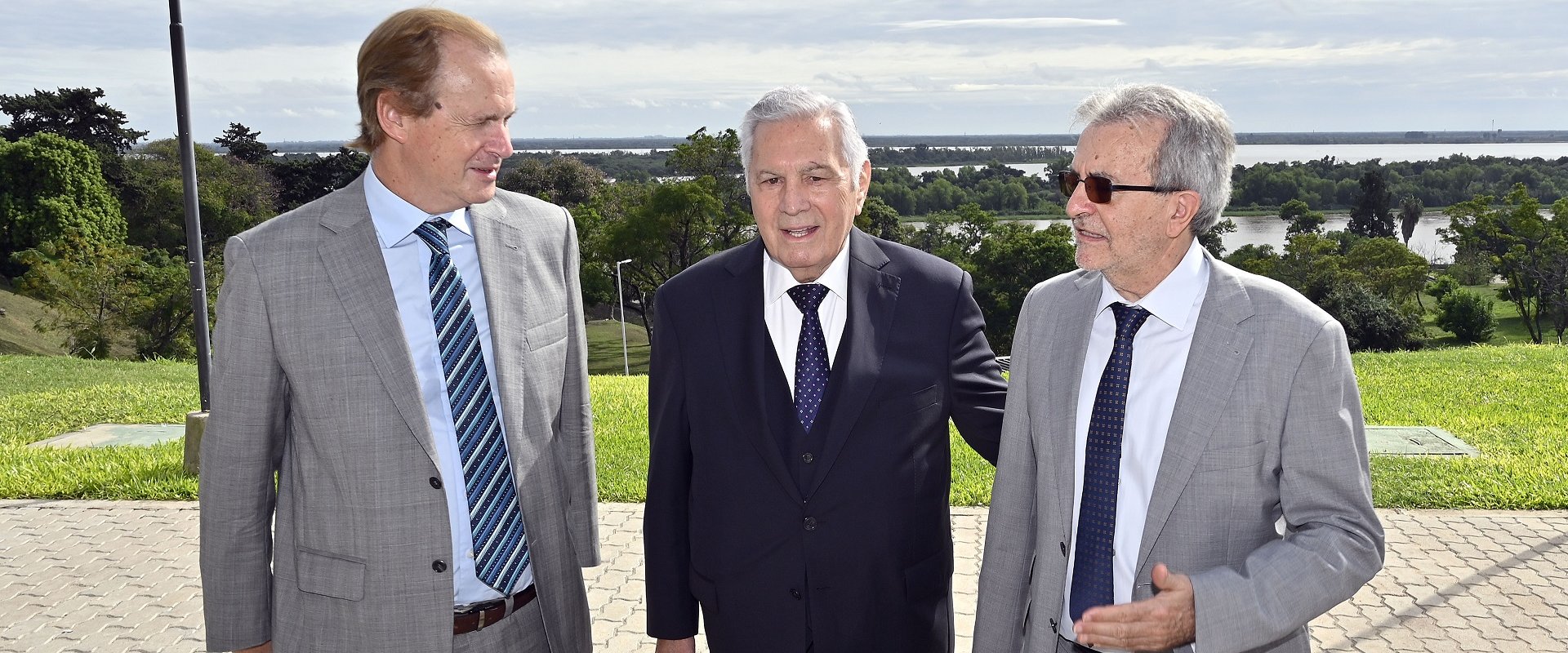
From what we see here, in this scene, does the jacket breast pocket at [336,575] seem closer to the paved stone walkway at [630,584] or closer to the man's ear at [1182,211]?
the man's ear at [1182,211]

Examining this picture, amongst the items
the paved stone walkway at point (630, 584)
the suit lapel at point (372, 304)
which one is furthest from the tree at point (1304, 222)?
the suit lapel at point (372, 304)

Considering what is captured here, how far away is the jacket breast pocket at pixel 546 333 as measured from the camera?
2765 mm

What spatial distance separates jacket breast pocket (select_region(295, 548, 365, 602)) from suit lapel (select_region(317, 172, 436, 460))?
1.03 ft

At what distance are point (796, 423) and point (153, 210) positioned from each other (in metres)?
62.4

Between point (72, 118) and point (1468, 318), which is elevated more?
point (72, 118)

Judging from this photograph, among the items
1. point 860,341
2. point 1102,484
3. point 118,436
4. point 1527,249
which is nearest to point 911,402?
point 860,341

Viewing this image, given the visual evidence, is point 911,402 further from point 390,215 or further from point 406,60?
point 406,60

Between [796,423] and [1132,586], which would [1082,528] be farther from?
[796,423]

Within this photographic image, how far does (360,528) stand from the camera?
99.4 inches

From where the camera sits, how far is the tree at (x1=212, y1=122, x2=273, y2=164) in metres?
67.6

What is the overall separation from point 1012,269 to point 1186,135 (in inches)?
2121

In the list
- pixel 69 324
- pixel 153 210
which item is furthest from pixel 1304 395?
pixel 153 210

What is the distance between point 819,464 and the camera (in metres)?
2.68

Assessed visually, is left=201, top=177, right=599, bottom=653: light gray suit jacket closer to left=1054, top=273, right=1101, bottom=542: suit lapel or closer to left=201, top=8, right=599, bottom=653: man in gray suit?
left=201, top=8, right=599, bottom=653: man in gray suit
